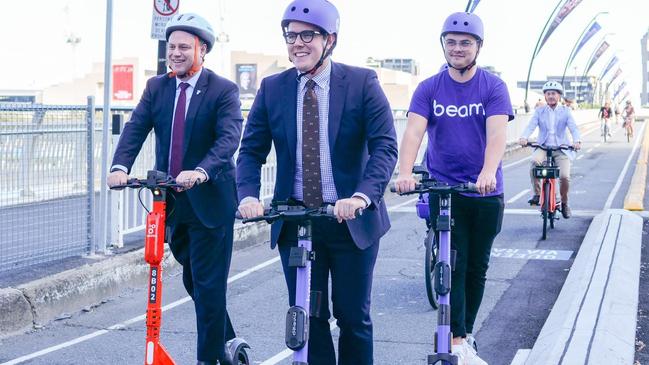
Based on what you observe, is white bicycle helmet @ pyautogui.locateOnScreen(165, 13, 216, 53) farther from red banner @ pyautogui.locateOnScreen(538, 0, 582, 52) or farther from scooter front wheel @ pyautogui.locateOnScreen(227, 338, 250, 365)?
A: red banner @ pyautogui.locateOnScreen(538, 0, 582, 52)

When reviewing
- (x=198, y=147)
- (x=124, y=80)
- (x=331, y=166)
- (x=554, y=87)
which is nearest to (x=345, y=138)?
(x=331, y=166)

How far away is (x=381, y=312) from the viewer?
8.11 m

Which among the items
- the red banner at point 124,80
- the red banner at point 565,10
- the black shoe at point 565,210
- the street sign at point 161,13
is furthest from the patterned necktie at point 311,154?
the red banner at point 124,80

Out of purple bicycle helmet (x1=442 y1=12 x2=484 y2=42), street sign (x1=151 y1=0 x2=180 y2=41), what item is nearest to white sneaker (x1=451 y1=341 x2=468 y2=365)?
purple bicycle helmet (x1=442 y1=12 x2=484 y2=42)

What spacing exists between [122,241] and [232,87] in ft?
16.4

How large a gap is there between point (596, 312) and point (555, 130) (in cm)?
697

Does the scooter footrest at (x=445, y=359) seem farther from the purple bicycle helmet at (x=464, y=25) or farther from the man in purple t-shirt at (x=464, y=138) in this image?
the purple bicycle helmet at (x=464, y=25)

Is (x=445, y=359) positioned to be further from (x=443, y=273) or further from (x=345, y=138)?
(x=345, y=138)

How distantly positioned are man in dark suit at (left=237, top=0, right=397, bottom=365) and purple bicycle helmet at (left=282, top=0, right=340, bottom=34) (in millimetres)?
69

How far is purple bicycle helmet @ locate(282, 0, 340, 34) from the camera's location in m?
4.12

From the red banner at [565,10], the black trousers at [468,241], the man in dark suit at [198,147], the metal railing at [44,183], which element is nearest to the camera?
the man in dark suit at [198,147]

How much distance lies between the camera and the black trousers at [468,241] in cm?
574

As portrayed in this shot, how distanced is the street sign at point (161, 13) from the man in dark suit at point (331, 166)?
6490 mm

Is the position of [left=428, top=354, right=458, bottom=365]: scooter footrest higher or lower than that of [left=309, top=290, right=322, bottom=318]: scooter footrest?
lower
